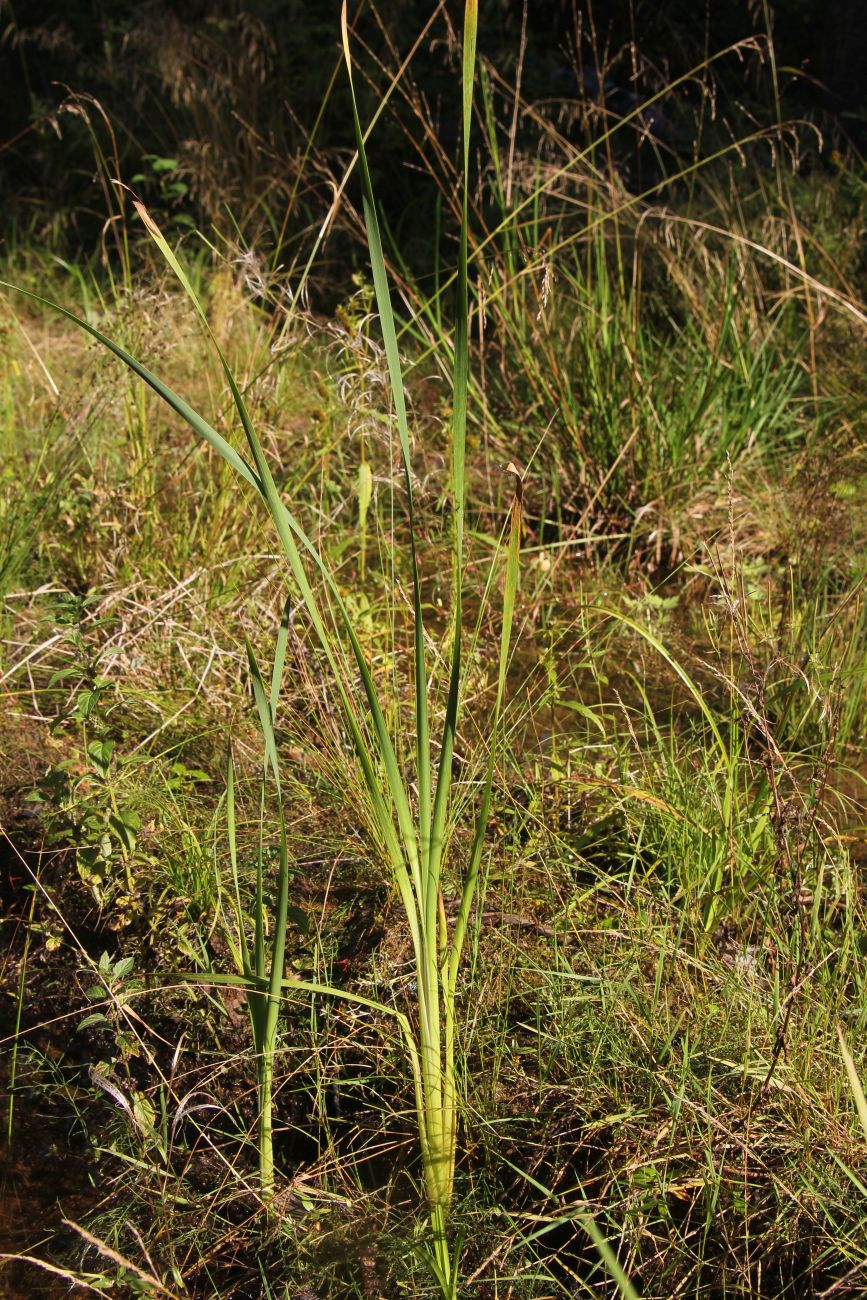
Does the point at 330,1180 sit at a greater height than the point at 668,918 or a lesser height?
lesser

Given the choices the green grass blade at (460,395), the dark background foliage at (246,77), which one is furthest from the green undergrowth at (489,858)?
the dark background foliage at (246,77)

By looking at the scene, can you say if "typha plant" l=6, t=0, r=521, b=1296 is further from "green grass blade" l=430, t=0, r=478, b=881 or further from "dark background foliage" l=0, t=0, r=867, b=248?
"dark background foliage" l=0, t=0, r=867, b=248

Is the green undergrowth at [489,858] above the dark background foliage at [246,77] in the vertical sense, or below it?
below

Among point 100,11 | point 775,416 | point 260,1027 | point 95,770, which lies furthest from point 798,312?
point 100,11

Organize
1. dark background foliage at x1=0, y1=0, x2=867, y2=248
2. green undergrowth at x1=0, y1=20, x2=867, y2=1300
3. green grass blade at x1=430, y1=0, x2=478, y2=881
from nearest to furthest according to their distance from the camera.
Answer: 1. green grass blade at x1=430, y1=0, x2=478, y2=881
2. green undergrowth at x1=0, y1=20, x2=867, y2=1300
3. dark background foliage at x1=0, y1=0, x2=867, y2=248

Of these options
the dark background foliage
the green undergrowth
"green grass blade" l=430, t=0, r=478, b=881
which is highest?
"green grass blade" l=430, t=0, r=478, b=881

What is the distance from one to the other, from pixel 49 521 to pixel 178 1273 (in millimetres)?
1943

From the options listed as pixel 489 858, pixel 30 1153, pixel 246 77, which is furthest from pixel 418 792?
pixel 246 77

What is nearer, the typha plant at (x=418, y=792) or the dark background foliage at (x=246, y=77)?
the typha plant at (x=418, y=792)

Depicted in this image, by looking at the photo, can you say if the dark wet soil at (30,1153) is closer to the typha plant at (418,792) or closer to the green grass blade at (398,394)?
the typha plant at (418,792)

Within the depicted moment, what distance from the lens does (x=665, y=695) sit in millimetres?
2750

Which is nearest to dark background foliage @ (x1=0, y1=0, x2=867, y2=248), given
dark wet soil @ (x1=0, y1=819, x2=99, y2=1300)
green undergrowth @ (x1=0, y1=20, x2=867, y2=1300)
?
green undergrowth @ (x1=0, y1=20, x2=867, y2=1300)

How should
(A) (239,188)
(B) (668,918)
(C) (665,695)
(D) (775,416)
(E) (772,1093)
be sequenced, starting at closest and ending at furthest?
(E) (772,1093)
(B) (668,918)
(C) (665,695)
(D) (775,416)
(A) (239,188)

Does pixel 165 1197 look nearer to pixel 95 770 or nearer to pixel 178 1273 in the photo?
pixel 178 1273
